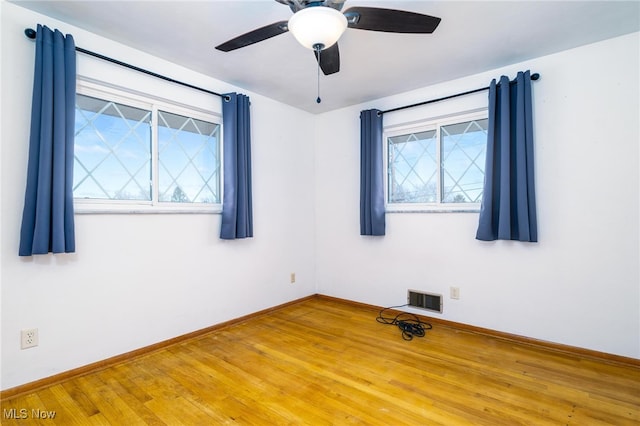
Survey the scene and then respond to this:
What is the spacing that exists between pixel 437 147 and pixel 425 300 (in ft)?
5.08

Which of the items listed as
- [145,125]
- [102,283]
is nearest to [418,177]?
[145,125]

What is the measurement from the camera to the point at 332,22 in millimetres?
1430

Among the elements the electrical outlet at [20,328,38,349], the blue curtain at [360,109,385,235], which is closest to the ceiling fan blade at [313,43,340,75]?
the blue curtain at [360,109,385,235]

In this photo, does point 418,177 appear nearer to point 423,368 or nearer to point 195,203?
point 423,368

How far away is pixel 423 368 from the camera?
2.20 m

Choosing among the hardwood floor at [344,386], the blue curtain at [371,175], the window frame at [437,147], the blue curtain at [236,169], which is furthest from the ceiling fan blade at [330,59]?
the hardwood floor at [344,386]

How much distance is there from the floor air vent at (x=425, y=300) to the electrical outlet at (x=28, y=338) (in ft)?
9.85

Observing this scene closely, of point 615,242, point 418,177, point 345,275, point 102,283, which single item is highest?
point 418,177

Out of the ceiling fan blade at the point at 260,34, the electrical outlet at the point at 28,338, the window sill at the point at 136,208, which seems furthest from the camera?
the window sill at the point at 136,208

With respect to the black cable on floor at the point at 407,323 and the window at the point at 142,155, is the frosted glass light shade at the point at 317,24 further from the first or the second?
the black cable on floor at the point at 407,323

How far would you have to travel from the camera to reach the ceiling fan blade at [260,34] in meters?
1.62

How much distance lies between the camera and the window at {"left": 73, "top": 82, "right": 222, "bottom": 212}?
2236 millimetres

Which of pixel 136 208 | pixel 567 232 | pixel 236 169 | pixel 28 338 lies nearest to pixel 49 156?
pixel 136 208

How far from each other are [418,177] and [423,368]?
1.86 meters
